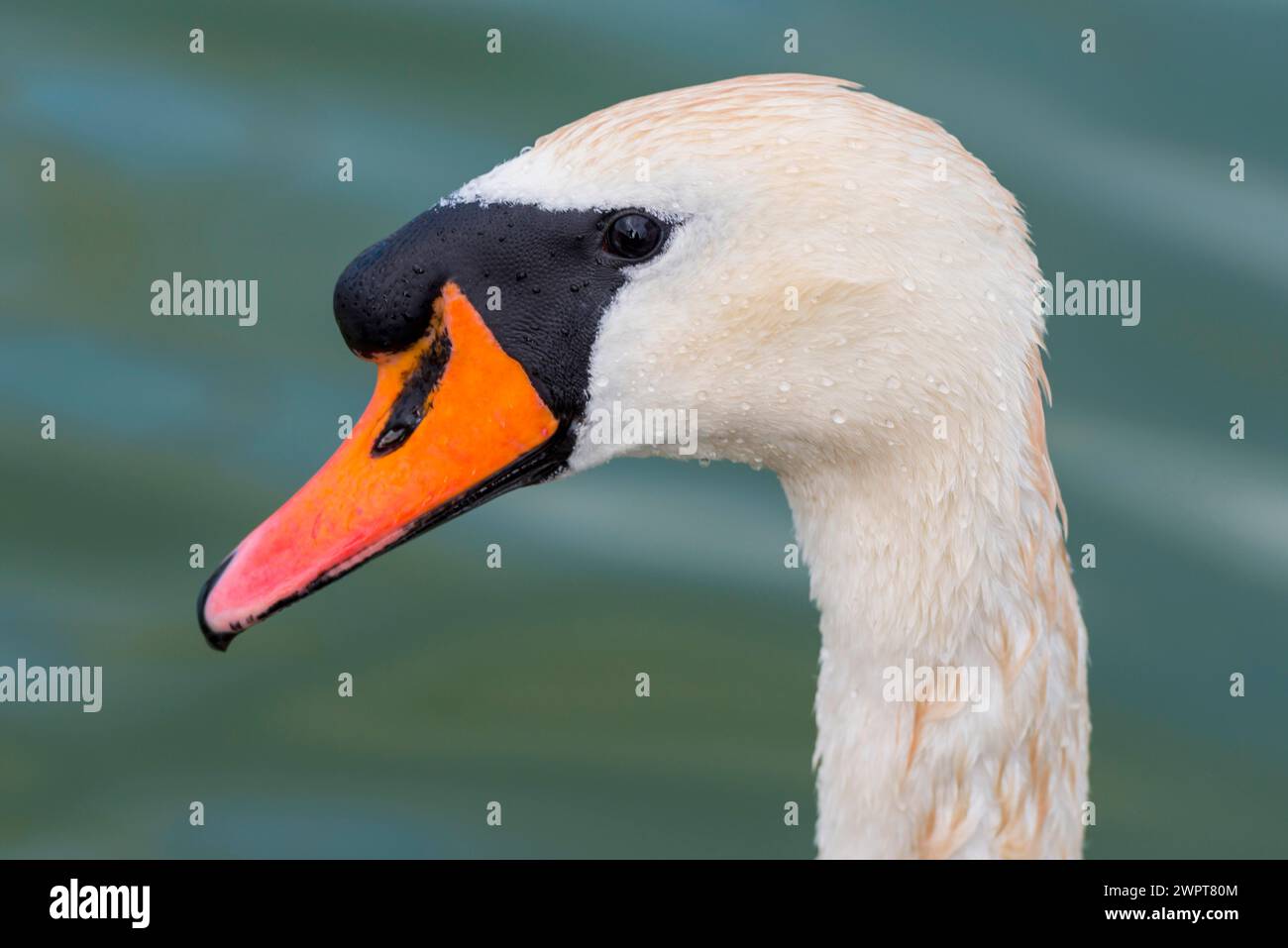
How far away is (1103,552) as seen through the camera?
6.16 meters

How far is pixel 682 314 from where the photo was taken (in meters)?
3.45

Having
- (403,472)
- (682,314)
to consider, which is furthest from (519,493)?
(682,314)

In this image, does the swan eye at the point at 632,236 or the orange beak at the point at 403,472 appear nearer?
the swan eye at the point at 632,236

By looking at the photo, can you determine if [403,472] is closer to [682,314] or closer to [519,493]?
[682,314]

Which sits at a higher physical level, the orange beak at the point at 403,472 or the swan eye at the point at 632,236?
the swan eye at the point at 632,236

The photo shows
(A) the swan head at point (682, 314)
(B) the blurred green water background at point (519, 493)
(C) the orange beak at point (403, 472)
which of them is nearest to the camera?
(A) the swan head at point (682, 314)

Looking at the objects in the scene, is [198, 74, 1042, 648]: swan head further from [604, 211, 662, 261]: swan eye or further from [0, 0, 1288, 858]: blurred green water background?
[0, 0, 1288, 858]: blurred green water background

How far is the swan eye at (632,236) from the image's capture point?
3363mm

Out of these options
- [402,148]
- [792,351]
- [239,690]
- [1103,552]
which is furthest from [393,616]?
[792,351]

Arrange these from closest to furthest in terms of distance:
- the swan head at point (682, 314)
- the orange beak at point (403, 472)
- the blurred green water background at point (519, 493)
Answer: the swan head at point (682, 314) < the orange beak at point (403, 472) < the blurred green water background at point (519, 493)

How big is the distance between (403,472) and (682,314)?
60 centimetres

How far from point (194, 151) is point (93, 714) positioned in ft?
7.58

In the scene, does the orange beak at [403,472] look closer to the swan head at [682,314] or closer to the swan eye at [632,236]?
the swan head at [682,314]

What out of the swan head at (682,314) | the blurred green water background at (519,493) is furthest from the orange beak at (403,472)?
the blurred green water background at (519,493)
